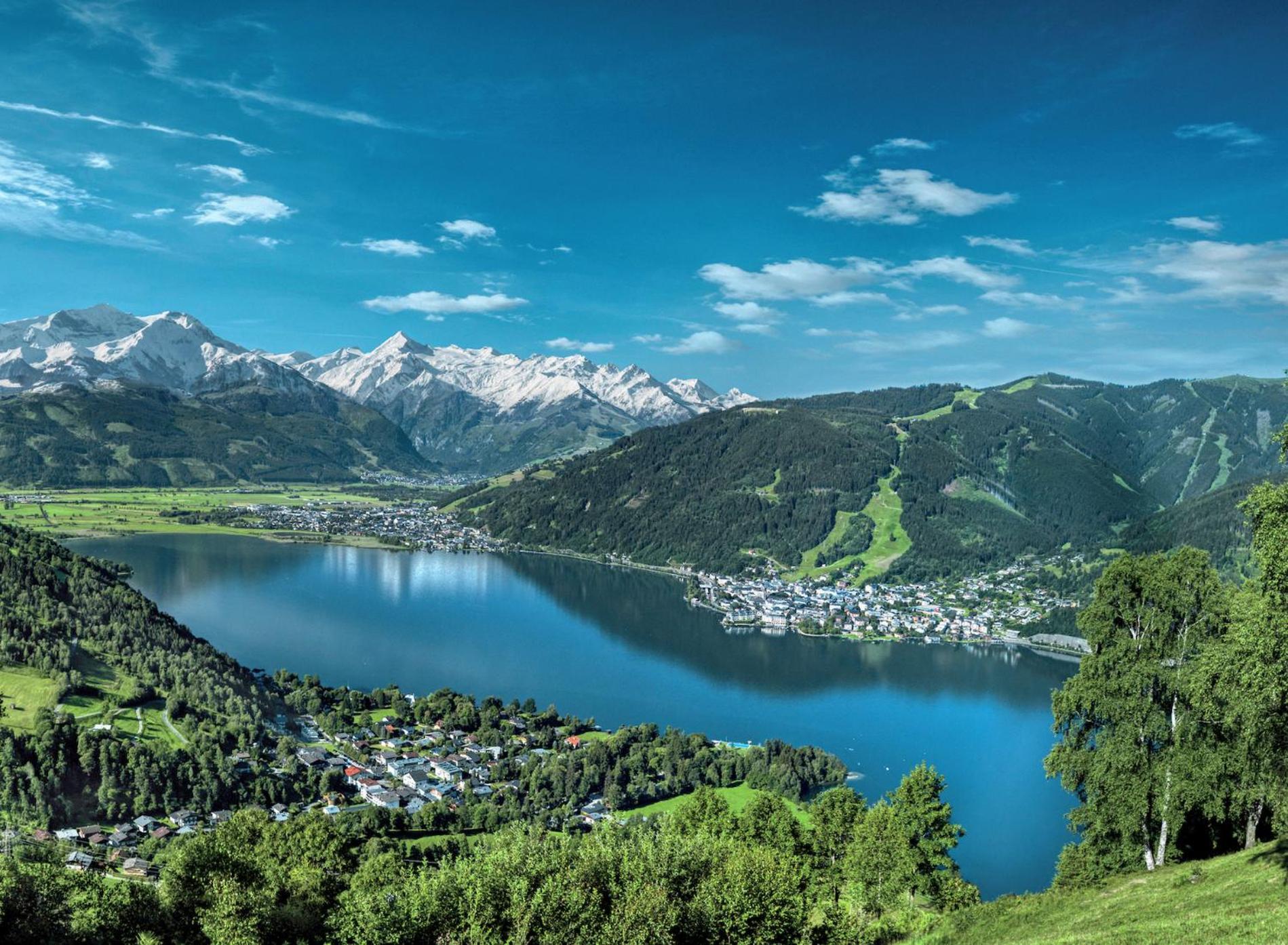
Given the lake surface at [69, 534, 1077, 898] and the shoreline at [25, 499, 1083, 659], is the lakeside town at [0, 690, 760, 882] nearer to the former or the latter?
the lake surface at [69, 534, 1077, 898]

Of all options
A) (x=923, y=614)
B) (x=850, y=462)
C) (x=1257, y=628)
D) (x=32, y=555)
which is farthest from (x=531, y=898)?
(x=850, y=462)

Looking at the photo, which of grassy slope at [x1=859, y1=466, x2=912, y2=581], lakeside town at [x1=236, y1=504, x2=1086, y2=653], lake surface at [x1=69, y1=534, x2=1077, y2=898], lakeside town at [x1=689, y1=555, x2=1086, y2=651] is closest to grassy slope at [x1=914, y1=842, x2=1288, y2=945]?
lake surface at [x1=69, y1=534, x2=1077, y2=898]

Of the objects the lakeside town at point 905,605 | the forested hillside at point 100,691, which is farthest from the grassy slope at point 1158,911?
the lakeside town at point 905,605

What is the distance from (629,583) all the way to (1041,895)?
129 meters

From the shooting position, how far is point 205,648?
2800 inches

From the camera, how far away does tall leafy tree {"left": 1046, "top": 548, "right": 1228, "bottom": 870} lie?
2112 cm

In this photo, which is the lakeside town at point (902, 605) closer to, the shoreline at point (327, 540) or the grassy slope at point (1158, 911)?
the shoreline at point (327, 540)

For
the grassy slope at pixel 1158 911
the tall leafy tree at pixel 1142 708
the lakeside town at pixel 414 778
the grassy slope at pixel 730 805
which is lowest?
the grassy slope at pixel 730 805

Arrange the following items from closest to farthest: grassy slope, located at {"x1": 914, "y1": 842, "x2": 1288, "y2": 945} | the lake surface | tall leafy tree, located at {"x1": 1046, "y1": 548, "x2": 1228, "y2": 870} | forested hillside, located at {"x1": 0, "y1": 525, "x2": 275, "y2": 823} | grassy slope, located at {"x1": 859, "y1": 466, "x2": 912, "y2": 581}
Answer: grassy slope, located at {"x1": 914, "y1": 842, "x2": 1288, "y2": 945}
tall leafy tree, located at {"x1": 1046, "y1": 548, "x2": 1228, "y2": 870}
forested hillside, located at {"x1": 0, "y1": 525, "x2": 275, "y2": 823}
the lake surface
grassy slope, located at {"x1": 859, "y1": 466, "x2": 912, "y2": 581}

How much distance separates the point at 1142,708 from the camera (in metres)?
21.5

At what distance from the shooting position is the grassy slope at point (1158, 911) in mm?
14836

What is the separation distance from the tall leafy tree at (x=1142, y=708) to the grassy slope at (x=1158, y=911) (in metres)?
1.59

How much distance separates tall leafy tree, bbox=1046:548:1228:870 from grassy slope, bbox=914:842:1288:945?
1.59m

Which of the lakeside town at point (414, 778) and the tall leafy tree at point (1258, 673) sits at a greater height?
the tall leafy tree at point (1258, 673)
